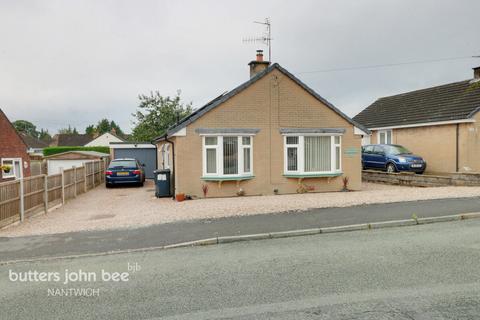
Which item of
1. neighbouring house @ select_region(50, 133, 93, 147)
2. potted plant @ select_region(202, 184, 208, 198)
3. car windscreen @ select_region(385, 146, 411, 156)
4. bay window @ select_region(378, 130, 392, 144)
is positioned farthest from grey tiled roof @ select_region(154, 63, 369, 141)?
neighbouring house @ select_region(50, 133, 93, 147)

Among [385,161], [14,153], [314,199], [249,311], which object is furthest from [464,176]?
[14,153]

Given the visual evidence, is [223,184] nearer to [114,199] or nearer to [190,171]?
[190,171]

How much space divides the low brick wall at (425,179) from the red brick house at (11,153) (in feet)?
76.0

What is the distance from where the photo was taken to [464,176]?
597 inches

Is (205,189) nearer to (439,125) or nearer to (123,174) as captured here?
(123,174)

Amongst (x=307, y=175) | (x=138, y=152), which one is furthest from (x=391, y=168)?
(x=138, y=152)

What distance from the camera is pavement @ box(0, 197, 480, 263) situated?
23.6 ft

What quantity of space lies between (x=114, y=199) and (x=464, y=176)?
14661 millimetres

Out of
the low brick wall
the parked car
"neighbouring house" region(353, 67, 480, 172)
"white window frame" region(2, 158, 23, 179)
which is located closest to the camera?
the low brick wall

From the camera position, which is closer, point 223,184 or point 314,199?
point 314,199

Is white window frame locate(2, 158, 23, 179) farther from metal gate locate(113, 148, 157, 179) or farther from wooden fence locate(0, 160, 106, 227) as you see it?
wooden fence locate(0, 160, 106, 227)

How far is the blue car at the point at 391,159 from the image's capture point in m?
18.0

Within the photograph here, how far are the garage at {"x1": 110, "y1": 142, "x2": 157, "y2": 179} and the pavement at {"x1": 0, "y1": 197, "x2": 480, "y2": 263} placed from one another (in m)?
18.1

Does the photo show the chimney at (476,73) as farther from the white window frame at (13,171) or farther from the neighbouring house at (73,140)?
the neighbouring house at (73,140)
